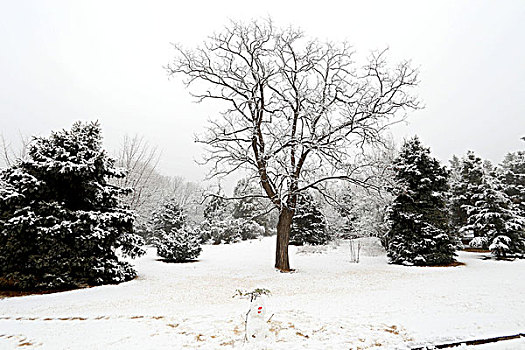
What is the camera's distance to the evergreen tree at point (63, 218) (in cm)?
741

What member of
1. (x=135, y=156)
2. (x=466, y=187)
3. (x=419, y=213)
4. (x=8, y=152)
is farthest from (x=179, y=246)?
(x=466, y=187)

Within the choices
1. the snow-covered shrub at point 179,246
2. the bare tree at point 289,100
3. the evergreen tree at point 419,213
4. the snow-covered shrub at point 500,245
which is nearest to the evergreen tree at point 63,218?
the bare tree at point 289,100

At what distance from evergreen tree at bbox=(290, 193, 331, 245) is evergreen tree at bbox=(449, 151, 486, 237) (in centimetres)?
792

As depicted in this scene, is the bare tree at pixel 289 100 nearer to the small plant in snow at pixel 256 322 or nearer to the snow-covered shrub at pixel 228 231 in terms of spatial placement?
the small plant in snow at pixel 256 322

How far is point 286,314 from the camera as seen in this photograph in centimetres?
489

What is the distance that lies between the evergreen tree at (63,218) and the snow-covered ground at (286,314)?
2.46ft

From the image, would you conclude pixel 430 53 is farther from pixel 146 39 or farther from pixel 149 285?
pixel 149 285

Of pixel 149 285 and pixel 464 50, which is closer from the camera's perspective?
pixel 149 285

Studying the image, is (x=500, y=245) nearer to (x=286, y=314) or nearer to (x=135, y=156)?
(x=286, y=314)

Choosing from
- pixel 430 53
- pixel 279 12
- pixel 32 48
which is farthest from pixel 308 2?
pixel 32 48

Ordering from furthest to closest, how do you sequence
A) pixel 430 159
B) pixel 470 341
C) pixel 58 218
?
pixel 430 159 → pixel 58 218 → pixel 470 341

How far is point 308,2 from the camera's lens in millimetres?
11609

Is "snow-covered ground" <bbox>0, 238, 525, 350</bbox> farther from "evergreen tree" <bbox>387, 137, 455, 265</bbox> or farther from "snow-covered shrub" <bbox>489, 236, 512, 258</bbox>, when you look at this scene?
"snow-covered shrub" <bbox>489, 236, 512, 258</bbox>

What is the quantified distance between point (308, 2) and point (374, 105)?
501cm
